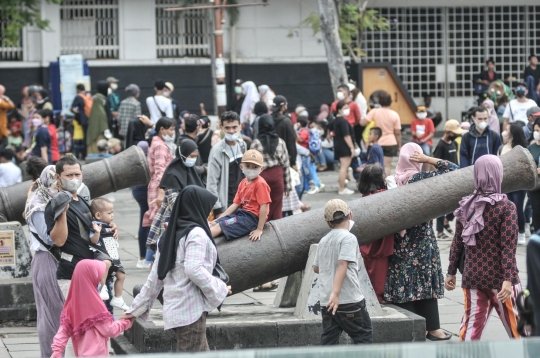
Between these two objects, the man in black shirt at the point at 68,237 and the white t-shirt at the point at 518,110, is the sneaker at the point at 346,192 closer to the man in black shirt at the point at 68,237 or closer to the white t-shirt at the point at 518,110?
the white t-shirt at the point at 518,110

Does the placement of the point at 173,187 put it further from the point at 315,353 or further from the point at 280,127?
the point at 315,353

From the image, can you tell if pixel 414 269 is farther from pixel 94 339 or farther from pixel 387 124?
pixel 387 124

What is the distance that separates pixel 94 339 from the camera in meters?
6.17

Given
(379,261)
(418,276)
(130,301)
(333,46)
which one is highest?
(333,46)

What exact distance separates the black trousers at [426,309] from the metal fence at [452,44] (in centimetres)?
1856

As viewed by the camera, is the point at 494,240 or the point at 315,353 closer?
the point at 315,353

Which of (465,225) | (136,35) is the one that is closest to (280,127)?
(465,225)

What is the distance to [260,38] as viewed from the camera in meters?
24.9

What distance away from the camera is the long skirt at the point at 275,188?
1007cm

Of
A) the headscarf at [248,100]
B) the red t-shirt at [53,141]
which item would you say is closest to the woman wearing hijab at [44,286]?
the red t-shirt at [53,141]

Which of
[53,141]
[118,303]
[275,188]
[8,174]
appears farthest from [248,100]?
[118,303]

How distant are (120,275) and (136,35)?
54.7ft

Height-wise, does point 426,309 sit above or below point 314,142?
below

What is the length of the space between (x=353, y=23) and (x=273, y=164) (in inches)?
588
